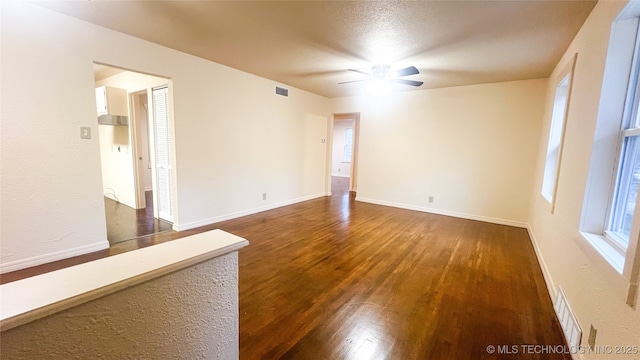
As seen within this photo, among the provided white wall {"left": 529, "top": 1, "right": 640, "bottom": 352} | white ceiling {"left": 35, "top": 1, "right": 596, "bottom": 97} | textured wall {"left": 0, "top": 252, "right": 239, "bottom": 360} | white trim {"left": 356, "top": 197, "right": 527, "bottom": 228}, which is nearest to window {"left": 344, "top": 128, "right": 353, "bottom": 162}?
white trim {"left": 356, "top": 197, "right": 527, "bottom": 228}

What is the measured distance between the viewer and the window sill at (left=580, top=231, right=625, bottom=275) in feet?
4.37

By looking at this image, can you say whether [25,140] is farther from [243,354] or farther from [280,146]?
[280,146]

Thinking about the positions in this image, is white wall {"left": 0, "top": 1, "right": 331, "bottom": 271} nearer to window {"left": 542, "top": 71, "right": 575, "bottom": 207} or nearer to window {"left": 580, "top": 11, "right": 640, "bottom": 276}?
window {"left": 580, "top": 11, "right": 640, "bottom": 276}

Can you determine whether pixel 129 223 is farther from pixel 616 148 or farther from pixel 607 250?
pixel 616 148

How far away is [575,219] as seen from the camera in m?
1.90

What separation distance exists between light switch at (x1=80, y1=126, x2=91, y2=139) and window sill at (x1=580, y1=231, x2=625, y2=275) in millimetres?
4280

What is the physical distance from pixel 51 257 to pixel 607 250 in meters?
4.49

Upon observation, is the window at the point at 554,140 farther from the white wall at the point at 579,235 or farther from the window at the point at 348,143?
the window at the point at 348,143

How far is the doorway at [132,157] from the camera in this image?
149 inches

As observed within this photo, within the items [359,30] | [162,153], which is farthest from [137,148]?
[359,30]

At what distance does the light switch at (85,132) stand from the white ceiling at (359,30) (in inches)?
42.2

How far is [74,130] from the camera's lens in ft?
8.84

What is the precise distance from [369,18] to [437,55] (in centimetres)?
130

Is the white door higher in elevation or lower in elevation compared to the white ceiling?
lower
